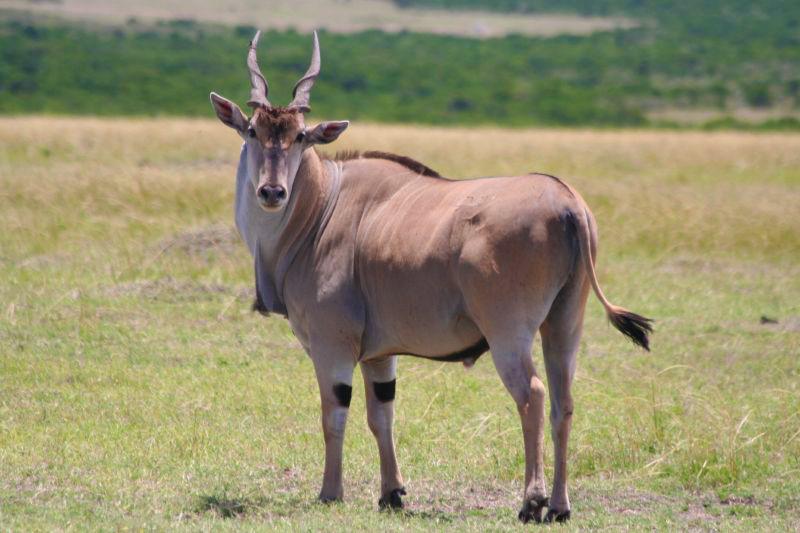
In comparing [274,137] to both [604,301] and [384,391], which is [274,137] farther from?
[604,301]

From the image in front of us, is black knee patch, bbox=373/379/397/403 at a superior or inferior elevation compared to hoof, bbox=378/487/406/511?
superior

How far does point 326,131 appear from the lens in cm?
688

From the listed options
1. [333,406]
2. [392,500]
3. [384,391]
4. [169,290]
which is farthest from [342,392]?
[169,290]

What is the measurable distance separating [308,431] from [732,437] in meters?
2.46

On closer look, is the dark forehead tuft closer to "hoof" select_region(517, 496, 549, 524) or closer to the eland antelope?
the eland antelope

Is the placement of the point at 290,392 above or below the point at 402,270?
below

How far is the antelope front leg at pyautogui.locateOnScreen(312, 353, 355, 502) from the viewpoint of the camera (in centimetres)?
659

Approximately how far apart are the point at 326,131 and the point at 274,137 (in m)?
0.32

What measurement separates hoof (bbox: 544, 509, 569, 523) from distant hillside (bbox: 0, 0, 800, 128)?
36.1m

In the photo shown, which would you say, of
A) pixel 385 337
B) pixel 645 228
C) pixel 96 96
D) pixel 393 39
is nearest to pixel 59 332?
pixel 385 337

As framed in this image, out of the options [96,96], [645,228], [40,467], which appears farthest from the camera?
[96,96]

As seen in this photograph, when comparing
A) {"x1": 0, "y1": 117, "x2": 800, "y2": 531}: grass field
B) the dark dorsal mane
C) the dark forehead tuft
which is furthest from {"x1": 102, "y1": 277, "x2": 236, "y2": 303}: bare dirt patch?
the dark forehead tuft

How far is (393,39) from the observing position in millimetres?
79438

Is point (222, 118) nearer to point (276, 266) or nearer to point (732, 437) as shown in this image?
point (276, 266)
